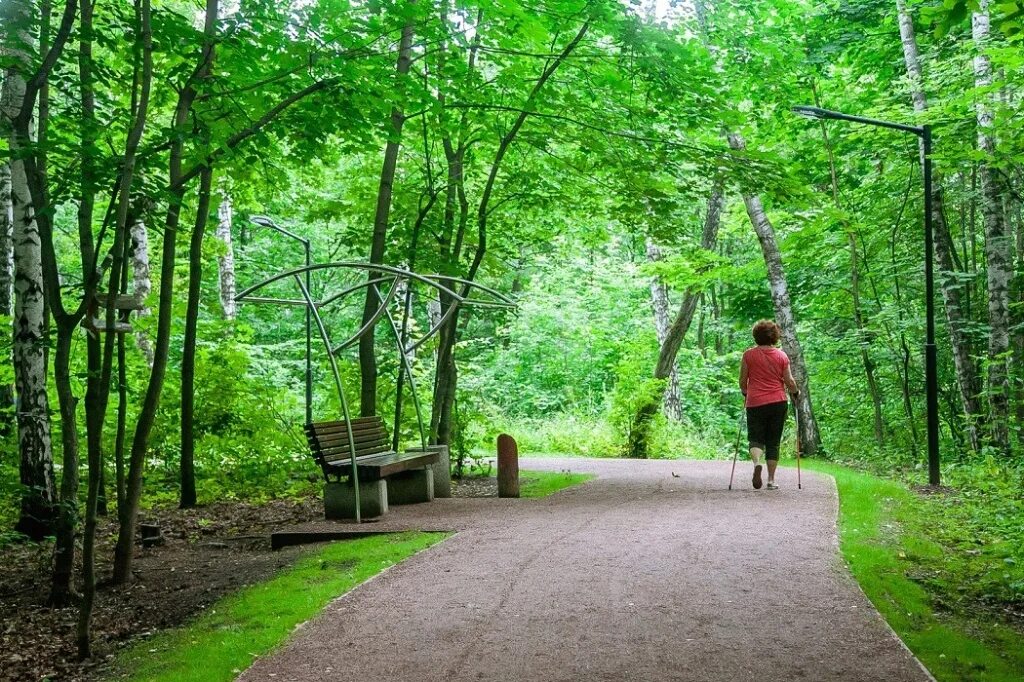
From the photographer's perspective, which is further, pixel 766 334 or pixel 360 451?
pixel 360 451

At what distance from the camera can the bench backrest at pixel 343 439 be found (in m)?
11.3

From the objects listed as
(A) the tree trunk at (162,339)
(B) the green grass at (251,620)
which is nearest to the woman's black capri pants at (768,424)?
(B) the green grass at (251,620)

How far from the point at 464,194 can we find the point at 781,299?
25.9 feet

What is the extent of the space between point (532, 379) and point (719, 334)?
906 cm

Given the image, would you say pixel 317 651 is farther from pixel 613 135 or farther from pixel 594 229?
pixel 594 229

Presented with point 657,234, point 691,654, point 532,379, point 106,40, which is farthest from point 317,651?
point 532,379

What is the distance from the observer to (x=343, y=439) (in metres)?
12.0

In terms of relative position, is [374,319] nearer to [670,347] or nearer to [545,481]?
[545,481]

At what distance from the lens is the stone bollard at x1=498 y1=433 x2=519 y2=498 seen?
510 inches

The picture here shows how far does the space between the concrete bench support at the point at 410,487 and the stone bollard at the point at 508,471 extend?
0.97 metres

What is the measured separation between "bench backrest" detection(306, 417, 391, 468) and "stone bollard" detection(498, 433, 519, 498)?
158 centimetres

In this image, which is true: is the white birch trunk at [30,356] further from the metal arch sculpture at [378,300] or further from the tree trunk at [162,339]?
the metal arch sculpture at [378,300]

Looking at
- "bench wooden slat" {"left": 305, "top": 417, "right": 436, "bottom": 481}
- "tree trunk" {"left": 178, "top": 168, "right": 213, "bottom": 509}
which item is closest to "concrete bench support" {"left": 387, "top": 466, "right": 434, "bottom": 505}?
"bench wooden slat" {"left": 305, "top": 417, "right": 436, "bottom": 481}

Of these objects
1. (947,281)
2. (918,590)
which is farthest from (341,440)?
(947,281)
